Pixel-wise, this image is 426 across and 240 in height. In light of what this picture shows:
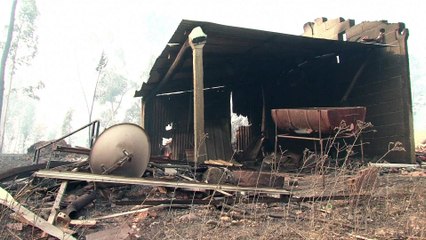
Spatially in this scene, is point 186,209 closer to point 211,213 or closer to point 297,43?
point 211,213

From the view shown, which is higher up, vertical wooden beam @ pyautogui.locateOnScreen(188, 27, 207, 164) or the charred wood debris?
vertical wooden beam @ pyautogui.locateOnScreen(188, 27, 207, 164)

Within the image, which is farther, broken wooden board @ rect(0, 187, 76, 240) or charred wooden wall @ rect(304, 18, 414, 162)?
charred wooden wall @ rect(304, 18, 414, 162)

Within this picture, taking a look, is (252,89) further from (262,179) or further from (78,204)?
(78,204)

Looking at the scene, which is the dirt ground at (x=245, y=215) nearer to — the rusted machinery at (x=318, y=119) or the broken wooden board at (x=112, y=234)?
the broken wooden board at (x=112, y=234)

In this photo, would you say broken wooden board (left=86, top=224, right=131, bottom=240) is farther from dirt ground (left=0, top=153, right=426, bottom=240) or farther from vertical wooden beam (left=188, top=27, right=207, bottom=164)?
vertical wooden beam (left=188, top=27, right=207, bottom=164)

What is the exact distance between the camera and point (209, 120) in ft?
46.0

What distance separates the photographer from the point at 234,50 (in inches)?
395

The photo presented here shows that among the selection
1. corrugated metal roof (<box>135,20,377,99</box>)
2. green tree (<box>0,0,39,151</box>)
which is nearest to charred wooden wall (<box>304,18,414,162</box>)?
corrugated metal roof (<box>135,20,377,99</box>)

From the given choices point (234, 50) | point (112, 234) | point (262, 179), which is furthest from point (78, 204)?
point (234, 50)

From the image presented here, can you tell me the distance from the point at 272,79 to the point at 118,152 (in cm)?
890

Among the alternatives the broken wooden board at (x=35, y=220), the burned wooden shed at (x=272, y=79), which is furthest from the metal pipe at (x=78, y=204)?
the burned wooden shed at (x=272, y=79)

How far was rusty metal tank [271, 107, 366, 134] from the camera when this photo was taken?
7137mm

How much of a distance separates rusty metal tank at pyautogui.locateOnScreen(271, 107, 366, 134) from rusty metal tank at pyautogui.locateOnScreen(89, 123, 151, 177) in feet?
12.8

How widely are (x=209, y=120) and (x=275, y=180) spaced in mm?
8592
